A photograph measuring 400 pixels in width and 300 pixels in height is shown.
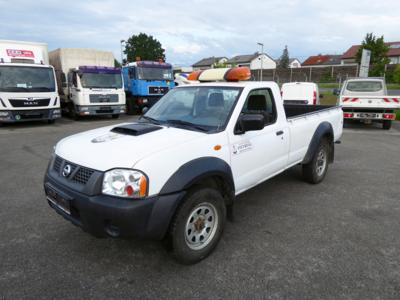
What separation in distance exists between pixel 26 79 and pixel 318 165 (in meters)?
11.3

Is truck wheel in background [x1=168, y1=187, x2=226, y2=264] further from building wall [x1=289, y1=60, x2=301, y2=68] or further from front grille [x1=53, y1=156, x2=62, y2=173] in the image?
building wall [x1=289, y1=60, x2=301, y2=68]

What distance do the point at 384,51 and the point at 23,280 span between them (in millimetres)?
39857

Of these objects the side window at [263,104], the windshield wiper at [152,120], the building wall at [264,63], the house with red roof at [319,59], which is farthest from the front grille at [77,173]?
the house with red roof at [319,59]

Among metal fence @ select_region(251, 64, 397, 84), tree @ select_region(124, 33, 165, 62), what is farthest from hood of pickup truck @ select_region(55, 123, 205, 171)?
tree @ select_region(124, 33, 165, 62)

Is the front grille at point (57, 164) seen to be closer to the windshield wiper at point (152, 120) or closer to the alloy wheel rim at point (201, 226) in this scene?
the windshield wiper at point (152, 120)

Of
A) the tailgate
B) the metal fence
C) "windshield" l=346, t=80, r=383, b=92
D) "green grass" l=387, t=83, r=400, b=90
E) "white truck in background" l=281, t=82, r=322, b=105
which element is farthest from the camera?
the metal fence

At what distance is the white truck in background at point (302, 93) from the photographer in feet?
42.1

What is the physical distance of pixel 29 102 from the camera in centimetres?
1151

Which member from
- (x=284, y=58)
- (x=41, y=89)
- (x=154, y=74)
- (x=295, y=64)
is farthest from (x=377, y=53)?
(x=295, y=64)

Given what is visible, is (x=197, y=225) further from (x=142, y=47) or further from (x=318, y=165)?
(x=142, y=47)

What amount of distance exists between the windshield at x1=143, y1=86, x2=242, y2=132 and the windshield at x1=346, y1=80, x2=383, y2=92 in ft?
37.0

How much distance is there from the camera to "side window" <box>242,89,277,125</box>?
146 inches

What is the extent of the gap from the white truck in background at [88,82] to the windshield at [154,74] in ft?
5.75

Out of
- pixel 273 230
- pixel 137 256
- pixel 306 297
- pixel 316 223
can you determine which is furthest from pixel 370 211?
pixel 137 256
